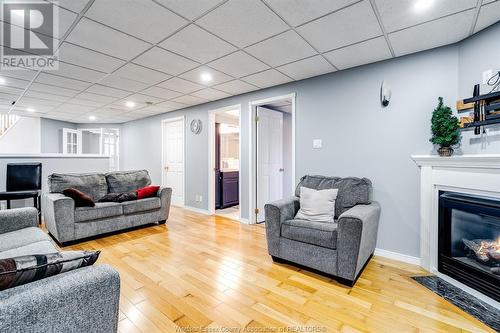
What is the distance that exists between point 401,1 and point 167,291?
3005mm

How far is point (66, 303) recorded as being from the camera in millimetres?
825

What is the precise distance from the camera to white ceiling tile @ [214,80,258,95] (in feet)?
12.0

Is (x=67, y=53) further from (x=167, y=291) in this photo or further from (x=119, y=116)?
(x=119, y=116)

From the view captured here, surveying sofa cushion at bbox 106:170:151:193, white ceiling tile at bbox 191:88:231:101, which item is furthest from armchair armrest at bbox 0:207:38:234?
white ceiling tile at bbox 191:88:231:101

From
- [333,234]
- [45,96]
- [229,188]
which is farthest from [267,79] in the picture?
[45,96]

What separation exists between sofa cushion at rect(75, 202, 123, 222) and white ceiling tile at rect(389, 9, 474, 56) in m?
4.06

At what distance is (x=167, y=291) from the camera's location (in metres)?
2.05

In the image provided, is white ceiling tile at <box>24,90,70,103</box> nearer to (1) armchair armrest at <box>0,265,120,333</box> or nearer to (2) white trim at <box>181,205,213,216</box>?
(2) white trim at <box>181,205,213,216</box>

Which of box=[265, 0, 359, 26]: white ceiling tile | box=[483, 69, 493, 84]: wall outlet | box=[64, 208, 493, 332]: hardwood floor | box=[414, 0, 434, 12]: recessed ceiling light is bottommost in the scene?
box=[64, 208, 493, 332]: hardwood floor

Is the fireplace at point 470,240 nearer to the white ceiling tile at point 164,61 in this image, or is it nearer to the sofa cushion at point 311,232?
the sofa cushion at point 311,232

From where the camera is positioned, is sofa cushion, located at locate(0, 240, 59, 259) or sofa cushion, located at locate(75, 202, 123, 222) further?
sofa cushion, located at locate(75, 202, 123, 222)

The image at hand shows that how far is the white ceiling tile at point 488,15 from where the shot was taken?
1816mm

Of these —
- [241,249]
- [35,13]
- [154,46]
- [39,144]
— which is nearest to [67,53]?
[35,13]

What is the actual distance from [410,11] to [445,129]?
1.12 meters
